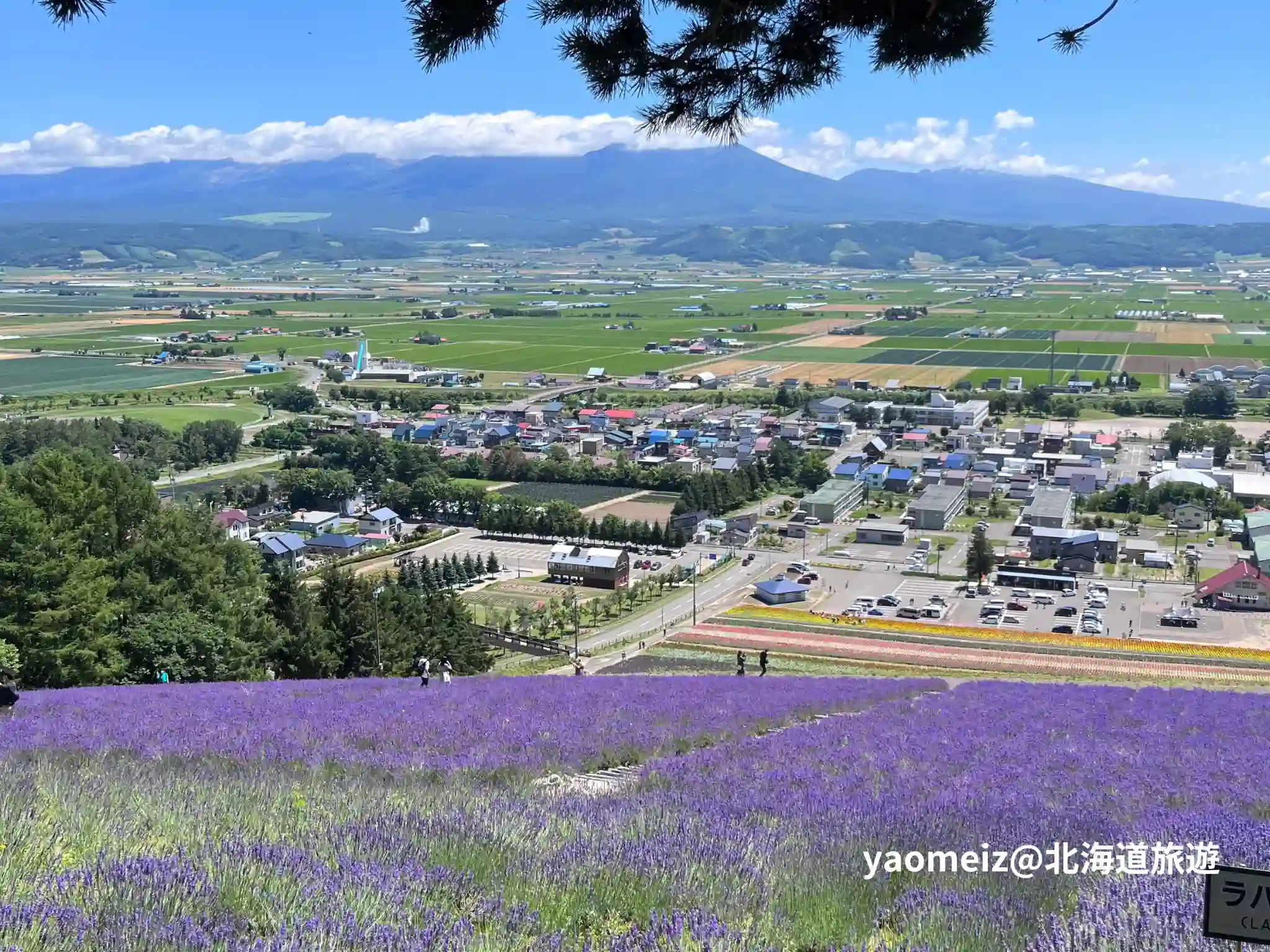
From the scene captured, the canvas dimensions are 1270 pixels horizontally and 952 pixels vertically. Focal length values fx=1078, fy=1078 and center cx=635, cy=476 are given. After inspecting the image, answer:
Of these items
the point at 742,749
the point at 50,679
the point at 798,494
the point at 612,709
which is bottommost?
the point at 798,494

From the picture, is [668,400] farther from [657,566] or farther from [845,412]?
[657,566]

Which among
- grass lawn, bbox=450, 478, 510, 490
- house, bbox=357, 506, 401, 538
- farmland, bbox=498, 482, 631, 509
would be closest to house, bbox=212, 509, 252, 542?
house, bbox=357, 506, 401, 538

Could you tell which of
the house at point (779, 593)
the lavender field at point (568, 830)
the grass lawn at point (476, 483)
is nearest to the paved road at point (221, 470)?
the grass lawn at point (476, 483)

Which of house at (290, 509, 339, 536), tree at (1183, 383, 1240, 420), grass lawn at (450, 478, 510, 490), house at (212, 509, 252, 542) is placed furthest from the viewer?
tree at (1183, 383, 1240, 420)

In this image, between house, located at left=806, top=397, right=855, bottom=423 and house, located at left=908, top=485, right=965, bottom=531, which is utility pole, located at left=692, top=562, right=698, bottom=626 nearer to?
house, located at left=908, top=485, right=965, bottom=531

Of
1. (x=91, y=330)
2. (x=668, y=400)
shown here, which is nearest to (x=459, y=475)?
(x=668, y=400)
